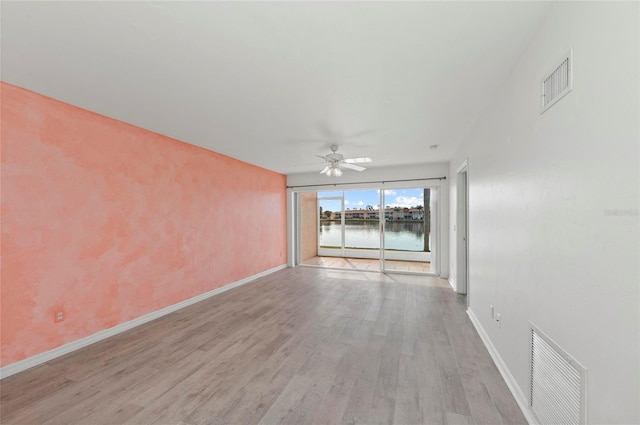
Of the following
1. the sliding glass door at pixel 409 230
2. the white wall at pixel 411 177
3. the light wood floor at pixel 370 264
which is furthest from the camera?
the light wood floor at pixel 370 264

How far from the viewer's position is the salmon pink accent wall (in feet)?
7.25

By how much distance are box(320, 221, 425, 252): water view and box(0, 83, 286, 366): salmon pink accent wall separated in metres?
4.80

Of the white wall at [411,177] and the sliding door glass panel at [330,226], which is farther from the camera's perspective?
the sliding door glass panel at [330,226]

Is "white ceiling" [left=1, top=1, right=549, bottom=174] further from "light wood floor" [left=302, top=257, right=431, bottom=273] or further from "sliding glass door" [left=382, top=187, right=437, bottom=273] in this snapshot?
"light wood floor" [left=302, top=257, right=431, bottom=273]

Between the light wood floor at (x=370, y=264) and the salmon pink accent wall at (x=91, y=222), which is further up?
the salmon pink accent wall at (x=91, y=222)

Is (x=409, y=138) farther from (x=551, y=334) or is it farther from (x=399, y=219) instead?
(x=399, y=219)

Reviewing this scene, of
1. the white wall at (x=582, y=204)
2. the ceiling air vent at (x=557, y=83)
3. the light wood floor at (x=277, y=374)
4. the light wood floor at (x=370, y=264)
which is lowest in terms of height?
the light wood floor at (x=370, y=264)

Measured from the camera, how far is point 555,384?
1360 millimetres

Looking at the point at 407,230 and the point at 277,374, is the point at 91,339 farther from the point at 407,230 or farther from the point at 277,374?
the point at 407,230

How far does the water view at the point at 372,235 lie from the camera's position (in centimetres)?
726

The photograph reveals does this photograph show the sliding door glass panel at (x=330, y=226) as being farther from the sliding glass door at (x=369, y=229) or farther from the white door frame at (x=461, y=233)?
the white door frame at (x=461, y=233)

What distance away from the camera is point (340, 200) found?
836cm

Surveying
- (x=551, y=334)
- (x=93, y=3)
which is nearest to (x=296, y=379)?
(x=551, y=334)

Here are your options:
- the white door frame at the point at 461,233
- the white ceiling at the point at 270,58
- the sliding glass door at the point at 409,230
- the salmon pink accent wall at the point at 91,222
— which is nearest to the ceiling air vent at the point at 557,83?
the white ceiling at the point at 270,58
